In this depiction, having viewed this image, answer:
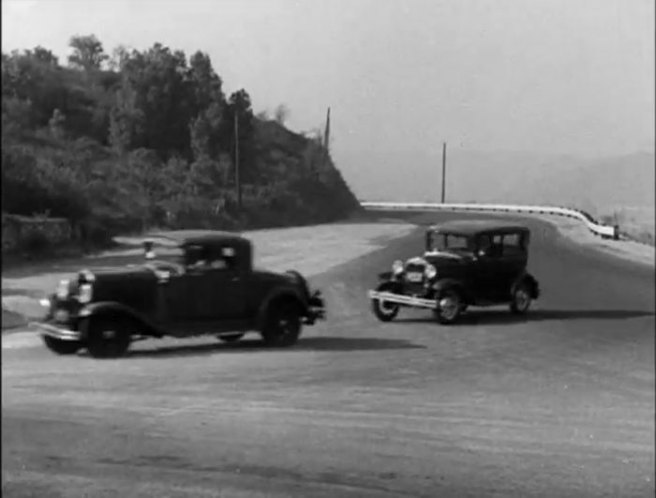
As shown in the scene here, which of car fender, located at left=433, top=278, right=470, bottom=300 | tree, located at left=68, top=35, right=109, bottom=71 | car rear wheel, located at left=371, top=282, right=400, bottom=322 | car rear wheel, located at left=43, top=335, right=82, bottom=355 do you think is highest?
tree, located at left=68, top=35, right=109, bottom=71

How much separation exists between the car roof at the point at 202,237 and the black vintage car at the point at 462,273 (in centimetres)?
65

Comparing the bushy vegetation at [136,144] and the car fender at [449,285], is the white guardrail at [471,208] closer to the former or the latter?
the car fender at [449,285]

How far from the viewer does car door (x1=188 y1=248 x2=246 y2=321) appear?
2066 millimetres

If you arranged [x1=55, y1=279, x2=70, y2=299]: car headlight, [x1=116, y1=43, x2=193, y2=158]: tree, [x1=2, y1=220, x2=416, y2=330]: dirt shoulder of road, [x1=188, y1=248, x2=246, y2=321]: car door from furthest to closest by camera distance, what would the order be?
[x1=188, y1=248, x2=246, y2=321]: car door < [x1=116, y1=43, x2=193, y2=158]: tree < [x1=55, y1=279, x2=70, y2=299]: car headlight < [x1=2, y1=220, x2=416, y2=330]: dirt shoulder of road

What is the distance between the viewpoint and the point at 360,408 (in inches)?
125

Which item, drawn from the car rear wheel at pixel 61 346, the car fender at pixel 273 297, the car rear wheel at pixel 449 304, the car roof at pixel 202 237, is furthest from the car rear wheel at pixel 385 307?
the car rear wheel at pixel 61 346

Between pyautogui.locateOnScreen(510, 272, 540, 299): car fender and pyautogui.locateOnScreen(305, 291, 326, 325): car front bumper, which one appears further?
pyautogui.locateOnScreen(510, 272, 540, 299): car fender

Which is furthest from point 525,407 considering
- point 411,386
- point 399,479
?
point 399,479

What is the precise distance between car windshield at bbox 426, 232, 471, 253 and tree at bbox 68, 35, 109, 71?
1002 mm

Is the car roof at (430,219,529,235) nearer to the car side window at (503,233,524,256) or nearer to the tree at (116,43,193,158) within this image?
the car side window at (503,233,524,256)

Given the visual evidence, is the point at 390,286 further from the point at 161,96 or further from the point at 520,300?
the point at 161,96

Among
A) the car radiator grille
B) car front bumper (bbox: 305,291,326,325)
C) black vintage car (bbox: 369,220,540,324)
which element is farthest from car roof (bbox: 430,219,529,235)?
car front bumper (bbox: 305,291,326,325)

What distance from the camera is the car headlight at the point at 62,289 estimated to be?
5.96 feet

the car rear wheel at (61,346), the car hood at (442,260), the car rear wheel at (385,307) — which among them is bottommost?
the car rear wheel at (385,307)
